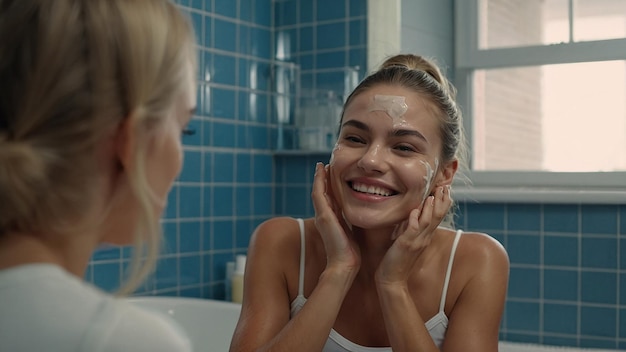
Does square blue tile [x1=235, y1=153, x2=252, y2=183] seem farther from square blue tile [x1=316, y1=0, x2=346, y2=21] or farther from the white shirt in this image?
the white shirt

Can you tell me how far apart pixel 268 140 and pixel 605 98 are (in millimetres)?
1210

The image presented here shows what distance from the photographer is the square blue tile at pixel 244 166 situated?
254 cm

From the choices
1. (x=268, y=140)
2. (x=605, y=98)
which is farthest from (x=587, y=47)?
(x=268, y=140)

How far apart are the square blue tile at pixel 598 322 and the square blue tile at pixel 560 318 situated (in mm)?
26

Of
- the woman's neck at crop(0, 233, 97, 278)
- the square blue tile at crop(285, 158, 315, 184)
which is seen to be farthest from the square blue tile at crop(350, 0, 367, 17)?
the woman's neck at crop(0, 233, 97, 278)

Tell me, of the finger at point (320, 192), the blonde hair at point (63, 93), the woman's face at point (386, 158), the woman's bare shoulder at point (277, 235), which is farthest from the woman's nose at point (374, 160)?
the blonde hair at point (63, 93)

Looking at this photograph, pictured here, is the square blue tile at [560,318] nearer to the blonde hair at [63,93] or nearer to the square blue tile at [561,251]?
the square blue tile at [561,251]

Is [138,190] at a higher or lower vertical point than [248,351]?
higher

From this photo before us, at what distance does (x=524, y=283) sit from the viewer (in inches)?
87.3

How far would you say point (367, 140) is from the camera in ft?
4.71

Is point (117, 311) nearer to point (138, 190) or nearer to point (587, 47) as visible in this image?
point (138, 190)

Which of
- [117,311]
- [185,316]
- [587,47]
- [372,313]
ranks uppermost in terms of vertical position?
[587,47]

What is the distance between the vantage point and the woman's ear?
1.49 m

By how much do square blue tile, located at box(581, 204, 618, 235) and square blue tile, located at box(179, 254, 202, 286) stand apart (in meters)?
1.26
